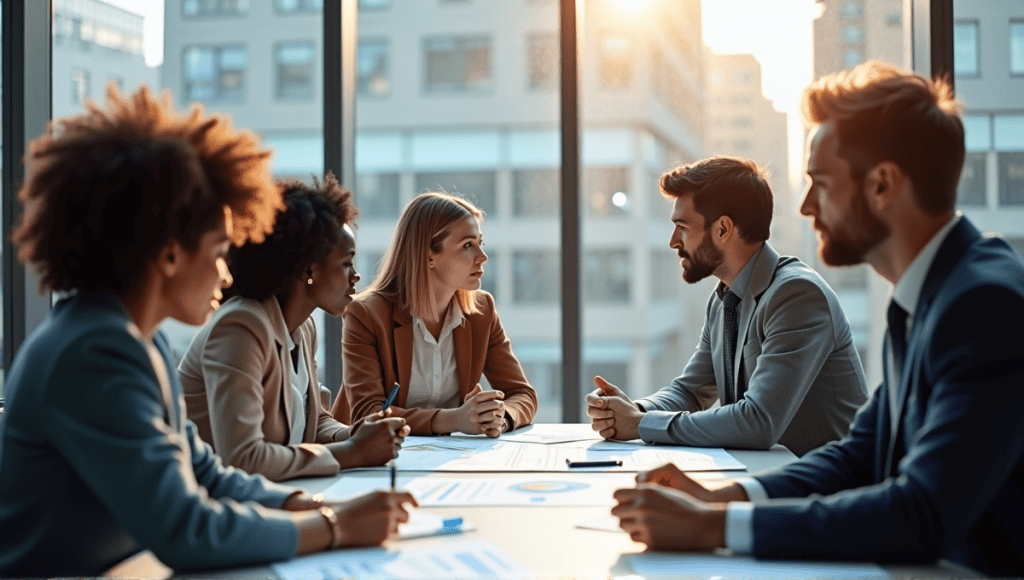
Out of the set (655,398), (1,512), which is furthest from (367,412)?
(1,512)

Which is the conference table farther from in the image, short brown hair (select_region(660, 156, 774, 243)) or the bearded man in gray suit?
short brown hair (select_region(660, 156, 774, 243))

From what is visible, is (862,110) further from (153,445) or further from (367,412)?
(367,412)

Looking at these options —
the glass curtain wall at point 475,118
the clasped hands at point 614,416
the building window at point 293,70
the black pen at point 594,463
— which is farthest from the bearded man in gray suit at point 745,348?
the building window at point 293,70

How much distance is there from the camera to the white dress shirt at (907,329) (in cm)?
110

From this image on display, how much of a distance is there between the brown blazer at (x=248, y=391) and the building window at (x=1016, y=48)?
3.09 meters

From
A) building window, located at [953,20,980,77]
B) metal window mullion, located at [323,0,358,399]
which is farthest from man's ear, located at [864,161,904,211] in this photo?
metal window mullion, located at [323,0,358,399]

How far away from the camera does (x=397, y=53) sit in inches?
455

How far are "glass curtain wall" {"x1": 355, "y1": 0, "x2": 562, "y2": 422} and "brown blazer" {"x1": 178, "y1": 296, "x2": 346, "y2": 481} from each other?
13.6 ft

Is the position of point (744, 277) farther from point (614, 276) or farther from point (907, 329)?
point (614, 276)

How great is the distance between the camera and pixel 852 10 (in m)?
3.88

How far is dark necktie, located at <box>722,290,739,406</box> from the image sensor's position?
234 centimetres

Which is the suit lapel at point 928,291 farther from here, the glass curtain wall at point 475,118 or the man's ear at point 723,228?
the glass curtain wall at point 475,118

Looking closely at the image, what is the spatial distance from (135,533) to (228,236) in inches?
17.4

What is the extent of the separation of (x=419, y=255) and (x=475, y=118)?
776 centimetres
